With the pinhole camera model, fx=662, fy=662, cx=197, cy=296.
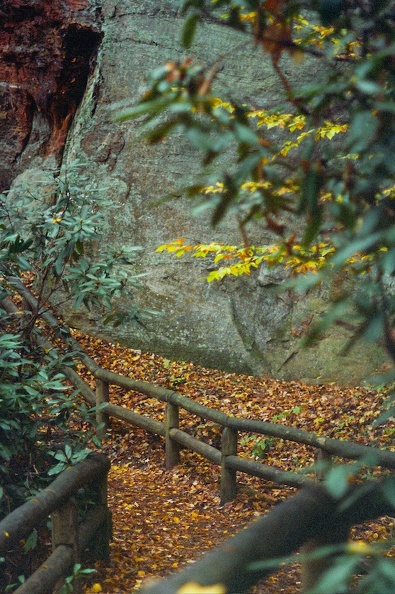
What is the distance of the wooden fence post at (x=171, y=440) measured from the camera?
7137mm

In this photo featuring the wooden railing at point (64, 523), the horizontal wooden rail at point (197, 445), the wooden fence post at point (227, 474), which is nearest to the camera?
the wooden railing at point (64, 523)

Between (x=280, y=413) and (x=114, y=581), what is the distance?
3933mm

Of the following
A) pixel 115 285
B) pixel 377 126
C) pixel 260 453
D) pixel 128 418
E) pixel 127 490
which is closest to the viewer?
pixel 377 126

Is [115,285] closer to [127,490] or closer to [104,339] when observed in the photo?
[127,490]

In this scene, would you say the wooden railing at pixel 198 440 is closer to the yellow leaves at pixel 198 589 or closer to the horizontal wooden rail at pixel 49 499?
the horizontal wooden rail at pixel 49 499

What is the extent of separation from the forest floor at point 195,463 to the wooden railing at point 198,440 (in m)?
0.29

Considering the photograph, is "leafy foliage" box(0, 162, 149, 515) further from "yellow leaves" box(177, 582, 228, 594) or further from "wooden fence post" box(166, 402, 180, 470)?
"yellow leaves" box(177, 582, 228, 594)

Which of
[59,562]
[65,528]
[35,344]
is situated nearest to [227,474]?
[35,344]

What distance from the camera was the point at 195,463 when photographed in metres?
7.20

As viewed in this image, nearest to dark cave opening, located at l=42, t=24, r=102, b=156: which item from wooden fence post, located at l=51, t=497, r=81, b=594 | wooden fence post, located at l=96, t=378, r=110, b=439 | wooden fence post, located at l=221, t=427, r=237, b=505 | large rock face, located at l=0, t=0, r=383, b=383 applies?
large rock face, located at l=0, t=0, r=383, b=383

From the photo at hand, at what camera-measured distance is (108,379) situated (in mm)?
7949

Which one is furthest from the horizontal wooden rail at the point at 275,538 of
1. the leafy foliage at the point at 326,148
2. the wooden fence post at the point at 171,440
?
the wooden fence post at the point at 171,440

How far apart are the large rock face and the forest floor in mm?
425

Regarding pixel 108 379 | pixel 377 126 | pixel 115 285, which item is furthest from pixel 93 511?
pixel 377 126
